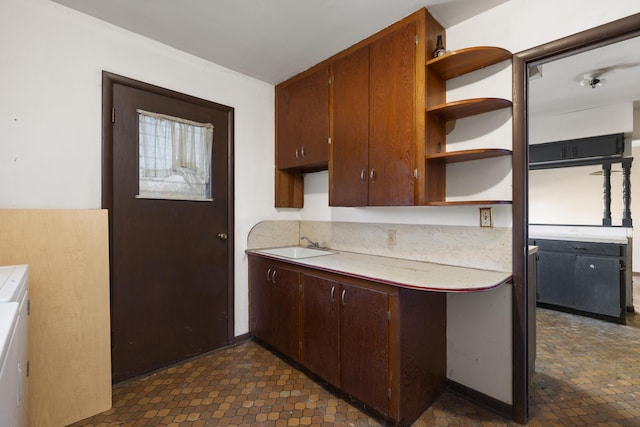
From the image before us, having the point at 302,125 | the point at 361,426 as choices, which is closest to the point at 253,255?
the point at 302,125

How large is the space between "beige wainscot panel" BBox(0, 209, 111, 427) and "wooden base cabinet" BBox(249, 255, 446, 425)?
121 centimetres

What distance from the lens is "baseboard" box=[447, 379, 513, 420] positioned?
174 centimetres

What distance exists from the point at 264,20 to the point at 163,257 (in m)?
1.83

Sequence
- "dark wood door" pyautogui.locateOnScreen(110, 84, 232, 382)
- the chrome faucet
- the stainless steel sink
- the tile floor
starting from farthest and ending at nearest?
the chrome faucet < the stainless steel sink < "dark wood door" pyautogui.locateOnScreen(110, 84, 232, 382) < the tile floor

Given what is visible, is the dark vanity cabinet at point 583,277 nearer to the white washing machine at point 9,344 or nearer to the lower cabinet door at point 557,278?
the lower cabinet door at point 557,278

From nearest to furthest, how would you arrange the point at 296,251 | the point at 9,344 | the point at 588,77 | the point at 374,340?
the point at 9,344 → the point at 374,340 → the point at 588,77 → the point at 296,251

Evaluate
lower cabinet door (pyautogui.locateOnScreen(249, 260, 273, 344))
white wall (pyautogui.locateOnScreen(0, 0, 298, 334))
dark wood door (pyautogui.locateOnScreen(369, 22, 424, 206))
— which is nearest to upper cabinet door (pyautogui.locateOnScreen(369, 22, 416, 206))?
dark wood door (pyautogui.locateOnScreen(369, 22, 424, 206))

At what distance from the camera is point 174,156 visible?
2.27 metres

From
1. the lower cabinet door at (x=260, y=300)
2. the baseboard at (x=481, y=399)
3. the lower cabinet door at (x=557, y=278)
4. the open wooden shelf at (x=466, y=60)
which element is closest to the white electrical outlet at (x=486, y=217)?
the open wooden shelf at (x=466, y=60)

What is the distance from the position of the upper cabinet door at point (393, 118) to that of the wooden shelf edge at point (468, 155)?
152 mm

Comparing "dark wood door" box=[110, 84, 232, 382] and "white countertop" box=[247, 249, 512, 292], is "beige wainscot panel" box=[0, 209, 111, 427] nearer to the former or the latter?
"dark wood door" box=[110, 84, 232, 382]

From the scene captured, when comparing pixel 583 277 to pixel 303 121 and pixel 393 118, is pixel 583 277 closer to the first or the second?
pixel 393 118

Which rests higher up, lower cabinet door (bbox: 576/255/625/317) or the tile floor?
lower cabinet door (bbox: 576/255/625/317)

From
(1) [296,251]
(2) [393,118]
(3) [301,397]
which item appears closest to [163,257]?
(1) [296,251]
